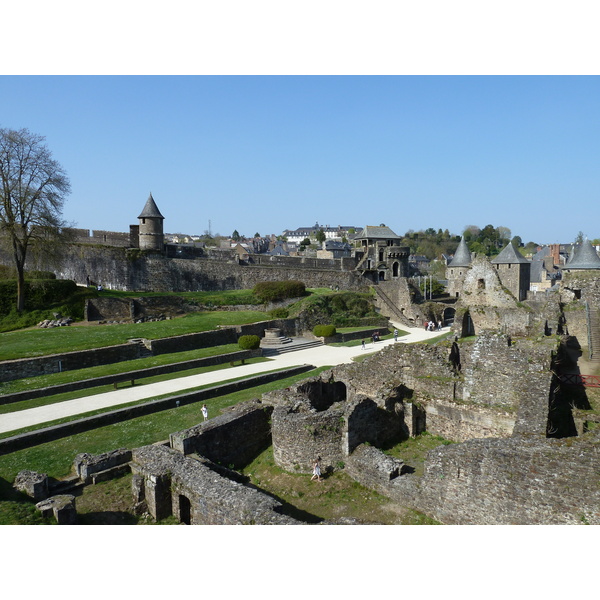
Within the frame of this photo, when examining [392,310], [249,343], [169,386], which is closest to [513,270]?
[392,310]

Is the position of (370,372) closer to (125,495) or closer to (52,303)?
(125,495)

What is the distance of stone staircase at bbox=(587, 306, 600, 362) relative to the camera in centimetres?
1529

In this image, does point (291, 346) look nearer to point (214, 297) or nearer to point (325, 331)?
point (325, 331)

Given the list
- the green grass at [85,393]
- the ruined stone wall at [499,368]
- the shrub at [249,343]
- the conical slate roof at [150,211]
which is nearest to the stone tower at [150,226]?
the conical slate roof at [150,211]

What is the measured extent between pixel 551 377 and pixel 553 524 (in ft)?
13.2

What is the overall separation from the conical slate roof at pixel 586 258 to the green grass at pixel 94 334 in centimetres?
2104

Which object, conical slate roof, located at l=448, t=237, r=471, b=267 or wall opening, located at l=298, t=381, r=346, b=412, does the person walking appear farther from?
conical slate roof, located at l=448, t=237, r=471, b=267

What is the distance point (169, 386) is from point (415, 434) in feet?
38.0

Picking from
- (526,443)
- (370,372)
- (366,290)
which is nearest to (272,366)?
(370,372)

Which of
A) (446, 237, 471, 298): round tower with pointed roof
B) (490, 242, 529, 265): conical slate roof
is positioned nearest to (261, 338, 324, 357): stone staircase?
(490, 242, 529, 265): conical slate roof

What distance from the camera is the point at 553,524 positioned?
707cm

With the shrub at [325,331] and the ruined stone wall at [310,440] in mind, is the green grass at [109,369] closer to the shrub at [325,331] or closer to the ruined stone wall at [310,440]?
the shrub at [325,331]

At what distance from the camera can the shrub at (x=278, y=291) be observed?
38281 mm

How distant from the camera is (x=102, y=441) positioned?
13.8 metres
